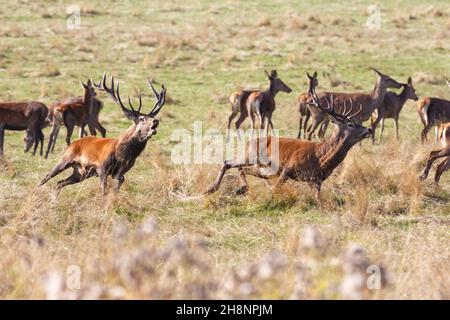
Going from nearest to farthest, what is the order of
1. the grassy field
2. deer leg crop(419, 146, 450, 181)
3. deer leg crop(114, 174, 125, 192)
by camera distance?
1. the grassy field
2. deer leg crop(114, 174, 125, 192)
3. deer leg crop(419, 146, 450, 181)

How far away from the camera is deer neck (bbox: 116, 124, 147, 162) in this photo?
34.3ft

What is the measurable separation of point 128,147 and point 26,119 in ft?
19.2

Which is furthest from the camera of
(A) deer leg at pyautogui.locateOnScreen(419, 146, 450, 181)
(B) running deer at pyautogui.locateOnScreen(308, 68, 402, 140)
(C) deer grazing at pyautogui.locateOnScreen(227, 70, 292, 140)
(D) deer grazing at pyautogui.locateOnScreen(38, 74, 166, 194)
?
(C) deer grazing at pyautogui.locateOnScreen(227, 70, 292, 140)

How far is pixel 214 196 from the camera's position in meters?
10.6

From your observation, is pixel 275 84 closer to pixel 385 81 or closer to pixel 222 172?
pixel 385 81

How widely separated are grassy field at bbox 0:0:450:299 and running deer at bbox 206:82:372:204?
8.3 inches

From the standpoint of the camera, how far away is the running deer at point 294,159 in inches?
417

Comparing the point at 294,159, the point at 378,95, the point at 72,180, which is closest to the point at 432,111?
the point at 378,95

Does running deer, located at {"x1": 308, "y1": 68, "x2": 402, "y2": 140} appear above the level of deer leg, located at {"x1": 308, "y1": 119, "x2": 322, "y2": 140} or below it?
above

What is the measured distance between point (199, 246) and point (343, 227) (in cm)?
356

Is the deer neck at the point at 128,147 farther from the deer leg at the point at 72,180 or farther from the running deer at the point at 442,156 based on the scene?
the running deer at the point at 442,156

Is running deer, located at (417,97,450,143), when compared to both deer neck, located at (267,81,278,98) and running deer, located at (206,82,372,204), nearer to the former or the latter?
deer neck, located at (267,81,278,98)

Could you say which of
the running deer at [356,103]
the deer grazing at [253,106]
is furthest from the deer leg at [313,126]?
the deer grazing at [253,106]

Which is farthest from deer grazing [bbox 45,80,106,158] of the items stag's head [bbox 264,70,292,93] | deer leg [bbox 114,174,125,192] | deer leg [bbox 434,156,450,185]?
deer leg [bbox 434,156,450,185]
